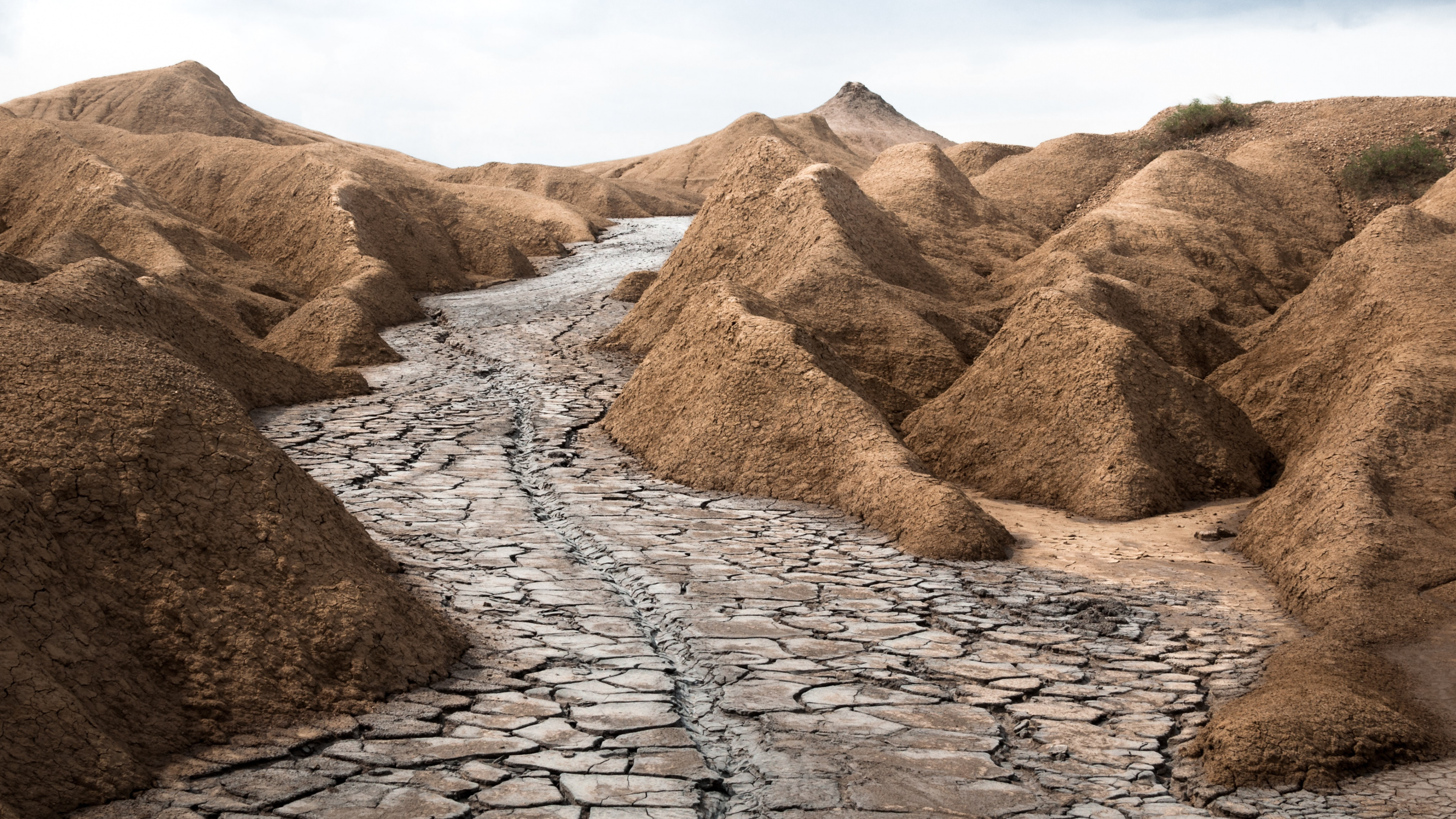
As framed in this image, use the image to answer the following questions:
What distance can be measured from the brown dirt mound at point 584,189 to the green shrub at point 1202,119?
1431 cm

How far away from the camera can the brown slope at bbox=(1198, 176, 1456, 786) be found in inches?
165

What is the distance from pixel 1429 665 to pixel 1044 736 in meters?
1.98

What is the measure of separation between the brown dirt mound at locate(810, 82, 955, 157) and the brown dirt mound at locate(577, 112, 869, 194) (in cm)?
1319

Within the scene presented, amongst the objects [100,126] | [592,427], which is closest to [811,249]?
[592,427]

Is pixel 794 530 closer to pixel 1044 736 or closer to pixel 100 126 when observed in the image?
pixel 1044 736

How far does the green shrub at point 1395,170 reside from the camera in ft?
58.5

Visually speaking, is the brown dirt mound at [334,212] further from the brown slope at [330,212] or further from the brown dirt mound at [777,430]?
the brown dirt mound at [777,430]

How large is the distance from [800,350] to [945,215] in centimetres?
837

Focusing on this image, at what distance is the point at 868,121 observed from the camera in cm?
6538

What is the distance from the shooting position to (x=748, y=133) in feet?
145

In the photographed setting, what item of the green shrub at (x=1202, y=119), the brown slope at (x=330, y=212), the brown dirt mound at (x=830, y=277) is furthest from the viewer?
the green shrub at (x=1202, y=119)

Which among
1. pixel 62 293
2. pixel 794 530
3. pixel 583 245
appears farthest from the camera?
pixel 583 245

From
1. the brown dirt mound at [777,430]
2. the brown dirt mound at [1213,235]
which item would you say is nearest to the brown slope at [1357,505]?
the brown dirt mound at [777,430]

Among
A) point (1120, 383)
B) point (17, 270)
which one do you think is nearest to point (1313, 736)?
point (1120, 383)
